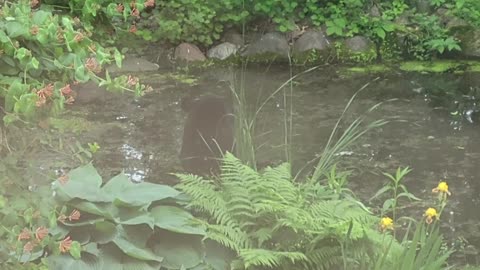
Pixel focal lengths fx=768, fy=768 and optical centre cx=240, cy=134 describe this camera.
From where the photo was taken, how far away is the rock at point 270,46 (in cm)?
809

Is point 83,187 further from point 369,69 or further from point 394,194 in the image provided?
point 369,69

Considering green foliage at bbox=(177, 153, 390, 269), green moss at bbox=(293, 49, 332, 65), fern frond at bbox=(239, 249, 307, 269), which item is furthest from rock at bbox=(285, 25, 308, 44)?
fern frond at bbox=(239, 249, 307, 269)

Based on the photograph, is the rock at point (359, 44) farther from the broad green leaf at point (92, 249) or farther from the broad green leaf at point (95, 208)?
the broad green leaf at point (92, 249)

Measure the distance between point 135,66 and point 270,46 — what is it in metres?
1.47

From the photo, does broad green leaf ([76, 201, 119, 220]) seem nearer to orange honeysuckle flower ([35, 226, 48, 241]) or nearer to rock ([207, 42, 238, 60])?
orange honeysuckle flower ([35, 226, 48, 241])

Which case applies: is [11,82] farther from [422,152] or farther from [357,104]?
[357,104]

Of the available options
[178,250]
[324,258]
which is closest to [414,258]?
[324,258]

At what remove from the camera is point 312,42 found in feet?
26.8

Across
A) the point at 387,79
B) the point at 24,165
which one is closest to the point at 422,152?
the point at 387,79

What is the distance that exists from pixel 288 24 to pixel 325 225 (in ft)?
18.5

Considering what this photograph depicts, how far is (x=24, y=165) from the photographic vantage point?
2.22 m

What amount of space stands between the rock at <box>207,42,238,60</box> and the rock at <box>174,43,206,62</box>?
0.11m

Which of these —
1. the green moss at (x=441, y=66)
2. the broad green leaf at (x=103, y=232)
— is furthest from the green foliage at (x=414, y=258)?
the green moss at (x=441, y=66)

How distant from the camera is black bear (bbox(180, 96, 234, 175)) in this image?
16.0ft
